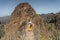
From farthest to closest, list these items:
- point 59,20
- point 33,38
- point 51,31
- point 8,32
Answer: point 59,20
point 51,31
point 8,32
point 33,38

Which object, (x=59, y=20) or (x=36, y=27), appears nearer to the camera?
(x=36, y=27)

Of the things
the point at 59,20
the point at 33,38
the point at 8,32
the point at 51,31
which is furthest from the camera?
the point at 59,20

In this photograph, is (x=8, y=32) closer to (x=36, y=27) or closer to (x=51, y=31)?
(x=36, y=27)

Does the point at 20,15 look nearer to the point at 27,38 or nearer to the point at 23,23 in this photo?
the point at 23,23

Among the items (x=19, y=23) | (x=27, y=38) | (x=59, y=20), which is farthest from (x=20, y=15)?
(x=59, y=20)

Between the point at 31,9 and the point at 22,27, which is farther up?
the point at 31,9

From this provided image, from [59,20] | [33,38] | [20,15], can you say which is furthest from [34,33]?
[59,20]
